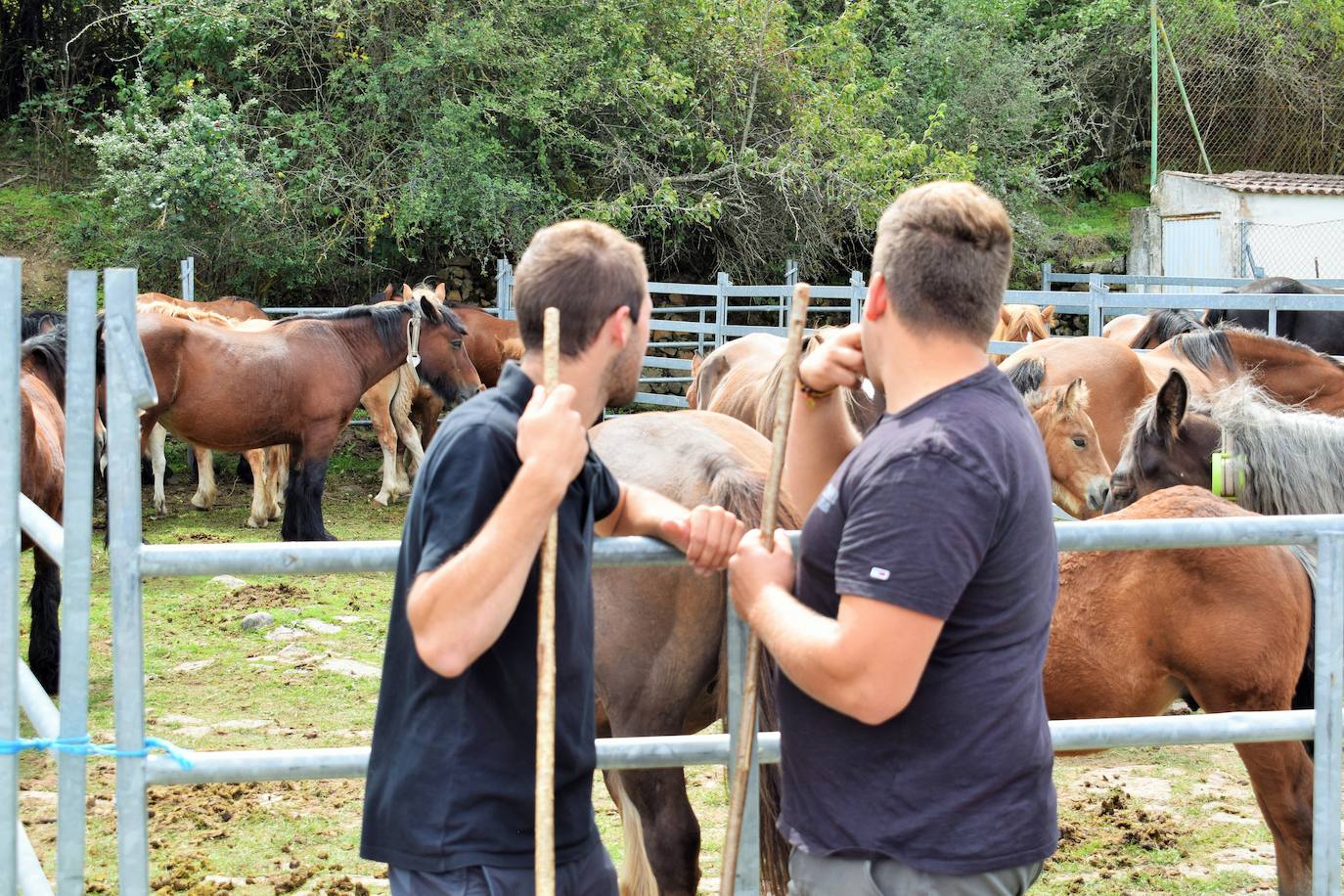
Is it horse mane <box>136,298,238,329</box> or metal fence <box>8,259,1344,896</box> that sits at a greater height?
horse mane <box>136,298,238,329</box>

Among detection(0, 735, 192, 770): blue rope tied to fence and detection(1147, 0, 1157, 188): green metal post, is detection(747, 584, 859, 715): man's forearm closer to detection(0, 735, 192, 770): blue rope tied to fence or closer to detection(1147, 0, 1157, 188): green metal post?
detection(0, 735, 192, 770): blue rope tied to fence

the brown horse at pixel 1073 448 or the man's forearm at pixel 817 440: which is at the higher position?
the man's forearm at pixel 817 440

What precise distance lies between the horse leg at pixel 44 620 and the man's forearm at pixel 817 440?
493 centimetres

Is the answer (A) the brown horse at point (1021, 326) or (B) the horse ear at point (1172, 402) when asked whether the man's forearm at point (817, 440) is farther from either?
(A) the brown horse at point (1021, 326)

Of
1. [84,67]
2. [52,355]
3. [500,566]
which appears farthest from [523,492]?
[84,67]

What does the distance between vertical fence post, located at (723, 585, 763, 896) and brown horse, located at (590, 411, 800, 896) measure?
0.45 m

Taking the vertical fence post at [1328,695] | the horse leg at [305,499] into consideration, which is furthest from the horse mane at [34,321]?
the vertical fence post at [1328,695]

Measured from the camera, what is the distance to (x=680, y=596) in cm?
300

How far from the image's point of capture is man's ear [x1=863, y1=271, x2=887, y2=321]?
1.72m

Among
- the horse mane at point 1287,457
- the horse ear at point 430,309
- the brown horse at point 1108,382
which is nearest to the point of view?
the horse mane at point 1287,457

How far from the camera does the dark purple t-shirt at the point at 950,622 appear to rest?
5.13ft

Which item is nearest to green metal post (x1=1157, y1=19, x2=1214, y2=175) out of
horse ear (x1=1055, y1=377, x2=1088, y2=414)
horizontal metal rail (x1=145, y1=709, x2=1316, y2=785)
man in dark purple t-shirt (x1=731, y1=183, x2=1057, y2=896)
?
horse ear (x1=1055, y1=377, x2=1088, y2=414)

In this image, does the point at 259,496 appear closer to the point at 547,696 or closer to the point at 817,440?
the point at 817,440

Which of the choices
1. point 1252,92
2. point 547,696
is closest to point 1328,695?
point 547,696
